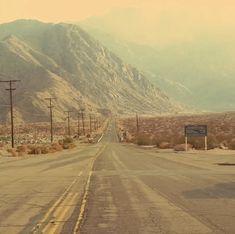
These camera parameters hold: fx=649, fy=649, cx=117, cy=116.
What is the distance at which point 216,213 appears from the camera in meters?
14.8

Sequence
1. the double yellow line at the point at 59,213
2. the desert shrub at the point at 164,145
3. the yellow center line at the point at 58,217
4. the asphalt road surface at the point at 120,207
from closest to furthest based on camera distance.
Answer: the yellow center line at the point at 58,217, the double yellow line at the point at 59,213, the asphalt road surface at the point at 120,207, the desert shrub at the point at 164,145

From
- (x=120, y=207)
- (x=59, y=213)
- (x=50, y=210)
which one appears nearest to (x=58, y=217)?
(x=59, y=213)

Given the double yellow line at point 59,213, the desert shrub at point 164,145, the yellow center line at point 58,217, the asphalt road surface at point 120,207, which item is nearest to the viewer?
the yellow center line at point 58,217

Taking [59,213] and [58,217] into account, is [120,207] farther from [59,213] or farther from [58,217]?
[58,217]

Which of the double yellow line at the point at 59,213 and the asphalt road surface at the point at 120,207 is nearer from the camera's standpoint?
the double yellow line at the point at 59,213

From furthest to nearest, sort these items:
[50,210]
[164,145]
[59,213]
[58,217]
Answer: [164,145] < [50,210] < [59,213] < [58,217]

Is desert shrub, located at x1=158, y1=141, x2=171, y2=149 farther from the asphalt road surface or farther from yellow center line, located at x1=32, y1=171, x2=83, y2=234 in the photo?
yellow center line, located at x1=32, y1=171, x2=83, y2=234

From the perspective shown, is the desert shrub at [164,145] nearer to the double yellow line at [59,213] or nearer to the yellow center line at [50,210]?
the yellow center line at [50,210]

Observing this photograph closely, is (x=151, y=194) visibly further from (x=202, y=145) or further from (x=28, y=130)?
(x=28, y=130)

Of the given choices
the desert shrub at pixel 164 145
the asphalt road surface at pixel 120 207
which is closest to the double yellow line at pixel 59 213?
the asphalt road surface at pixel 120 207

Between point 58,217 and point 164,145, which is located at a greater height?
point 58,217

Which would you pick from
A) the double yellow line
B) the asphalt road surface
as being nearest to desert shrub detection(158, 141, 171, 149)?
the asphalt road surface

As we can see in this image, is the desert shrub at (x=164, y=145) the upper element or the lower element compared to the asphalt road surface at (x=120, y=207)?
lower

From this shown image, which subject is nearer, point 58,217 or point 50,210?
point 58,217
